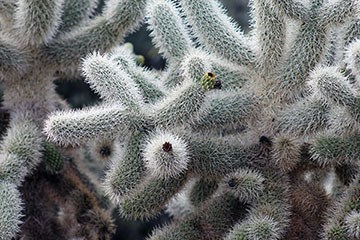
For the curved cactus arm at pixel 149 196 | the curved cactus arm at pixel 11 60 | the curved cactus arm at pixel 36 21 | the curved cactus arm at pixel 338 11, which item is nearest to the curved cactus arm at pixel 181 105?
the curved cactus arm at pixel 149 196

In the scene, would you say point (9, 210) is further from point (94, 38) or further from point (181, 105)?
point (94, 38)

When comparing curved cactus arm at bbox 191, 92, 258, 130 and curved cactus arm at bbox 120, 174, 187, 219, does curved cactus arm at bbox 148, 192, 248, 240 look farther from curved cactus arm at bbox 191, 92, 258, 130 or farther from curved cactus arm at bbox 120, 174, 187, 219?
curved cactus arm at bbox 191, 92, 258, 130

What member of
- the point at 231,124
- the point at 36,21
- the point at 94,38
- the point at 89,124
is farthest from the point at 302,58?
the point at 36,21

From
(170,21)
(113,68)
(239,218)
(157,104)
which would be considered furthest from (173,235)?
(170,21)

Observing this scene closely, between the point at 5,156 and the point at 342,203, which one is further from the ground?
the point at 342,203

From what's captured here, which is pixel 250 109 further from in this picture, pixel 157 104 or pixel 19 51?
pixel 19 51

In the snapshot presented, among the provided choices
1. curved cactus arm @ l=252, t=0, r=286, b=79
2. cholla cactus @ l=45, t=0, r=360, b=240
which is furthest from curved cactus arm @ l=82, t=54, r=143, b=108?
curved cactus arm @ l=252, t=0, r=286, b=79
